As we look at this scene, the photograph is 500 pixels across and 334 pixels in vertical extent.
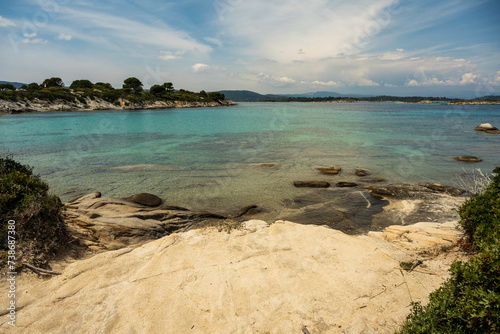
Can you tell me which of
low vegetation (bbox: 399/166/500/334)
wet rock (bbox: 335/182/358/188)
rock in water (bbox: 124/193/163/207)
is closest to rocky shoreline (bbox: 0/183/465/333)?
low vegetation (bbox: 399/166/500/334)

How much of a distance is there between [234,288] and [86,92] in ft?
392

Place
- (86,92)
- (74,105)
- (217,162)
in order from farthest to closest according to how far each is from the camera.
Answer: (86,92)
(74,105)
(217,162)

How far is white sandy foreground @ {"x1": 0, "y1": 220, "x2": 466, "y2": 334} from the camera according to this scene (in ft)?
15.3

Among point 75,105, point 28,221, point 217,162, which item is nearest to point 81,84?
point 75,105

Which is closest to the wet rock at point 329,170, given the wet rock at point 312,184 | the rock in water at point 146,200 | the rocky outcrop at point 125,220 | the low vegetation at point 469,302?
the wet rock at point 312,184

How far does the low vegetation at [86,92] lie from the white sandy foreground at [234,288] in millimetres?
97959

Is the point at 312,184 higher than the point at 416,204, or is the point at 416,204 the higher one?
the point at 312,184

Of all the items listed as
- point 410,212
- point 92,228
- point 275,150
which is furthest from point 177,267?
point 275,150

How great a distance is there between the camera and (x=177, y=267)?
251 inches

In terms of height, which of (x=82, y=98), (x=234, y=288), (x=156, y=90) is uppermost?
(x=156, y=90)

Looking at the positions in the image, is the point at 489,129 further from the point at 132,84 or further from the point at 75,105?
the point at 132,84

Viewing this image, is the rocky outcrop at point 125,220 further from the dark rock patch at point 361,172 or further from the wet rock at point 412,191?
the dark rock patch at point 361,172

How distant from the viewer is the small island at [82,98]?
76562 mm

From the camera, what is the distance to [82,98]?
9175 cm
